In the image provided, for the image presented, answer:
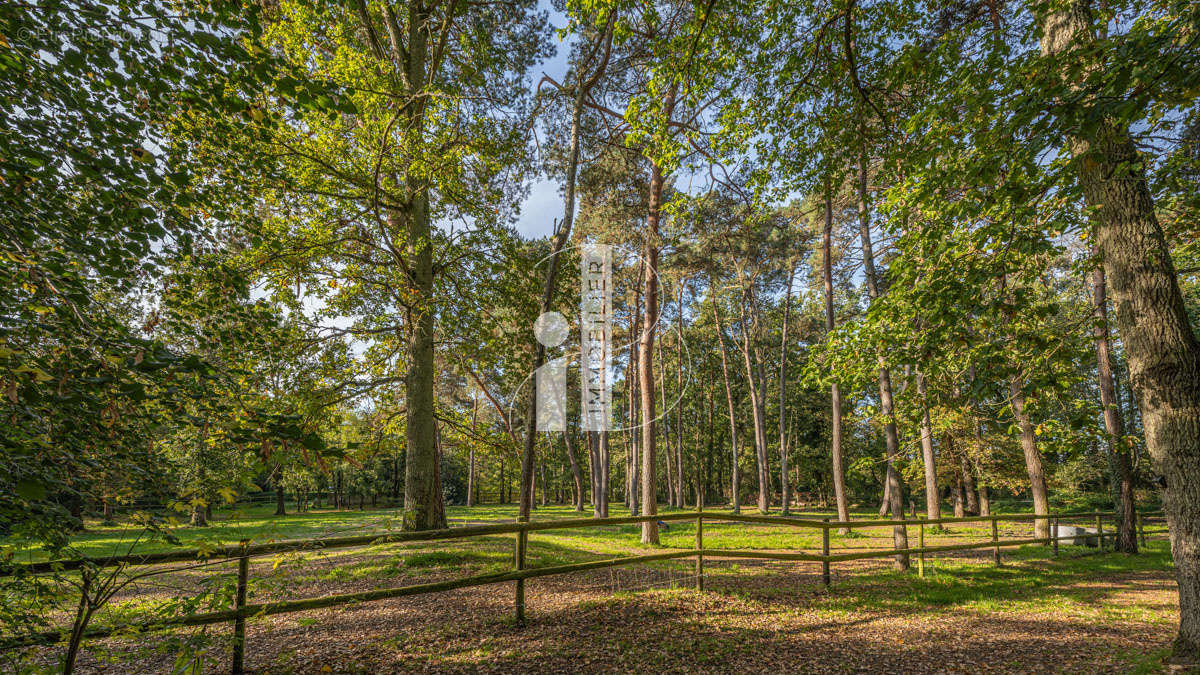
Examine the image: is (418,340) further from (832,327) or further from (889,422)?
(832,327)

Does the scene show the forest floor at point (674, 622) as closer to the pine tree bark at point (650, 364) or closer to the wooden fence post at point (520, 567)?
the wooden fence post at point (520, 567)

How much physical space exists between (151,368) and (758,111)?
5407 millimetres

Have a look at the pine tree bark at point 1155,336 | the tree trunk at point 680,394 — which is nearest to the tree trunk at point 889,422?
the pine tree bark at point 1155,336

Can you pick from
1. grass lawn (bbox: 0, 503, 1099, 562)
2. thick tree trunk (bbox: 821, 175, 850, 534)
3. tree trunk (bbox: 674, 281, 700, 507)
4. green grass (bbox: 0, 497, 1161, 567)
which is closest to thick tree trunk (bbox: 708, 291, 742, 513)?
tree trunk (bbox: 674, 281, 700, 507)

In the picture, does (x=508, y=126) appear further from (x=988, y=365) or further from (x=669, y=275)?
(x=669, y=275)

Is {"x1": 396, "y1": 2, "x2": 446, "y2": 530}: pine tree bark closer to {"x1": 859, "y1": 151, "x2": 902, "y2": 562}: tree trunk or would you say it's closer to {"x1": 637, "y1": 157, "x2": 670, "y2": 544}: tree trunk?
{"x1": 637, "y1": 157, "x2": 670, "y2": 544}: tree trunk

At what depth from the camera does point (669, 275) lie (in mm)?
19219

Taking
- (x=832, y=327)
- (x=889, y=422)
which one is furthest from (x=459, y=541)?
(x=832, y=327)

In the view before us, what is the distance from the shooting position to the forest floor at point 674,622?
4.25 meters

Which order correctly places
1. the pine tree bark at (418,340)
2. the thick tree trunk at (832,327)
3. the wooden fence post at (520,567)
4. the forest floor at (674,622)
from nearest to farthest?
the forest floor at (674,622) → the wooden fence post at (520,567) → the pine tree bark at (418,340) → the thick tree trunk at (832,327)

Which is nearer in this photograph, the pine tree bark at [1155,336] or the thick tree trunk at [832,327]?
the pine tree bark at [1155,336]

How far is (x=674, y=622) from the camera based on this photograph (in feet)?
18.0

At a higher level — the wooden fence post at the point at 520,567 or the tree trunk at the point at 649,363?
the tree trunk at the point at 649,363

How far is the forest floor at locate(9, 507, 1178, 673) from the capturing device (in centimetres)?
425
